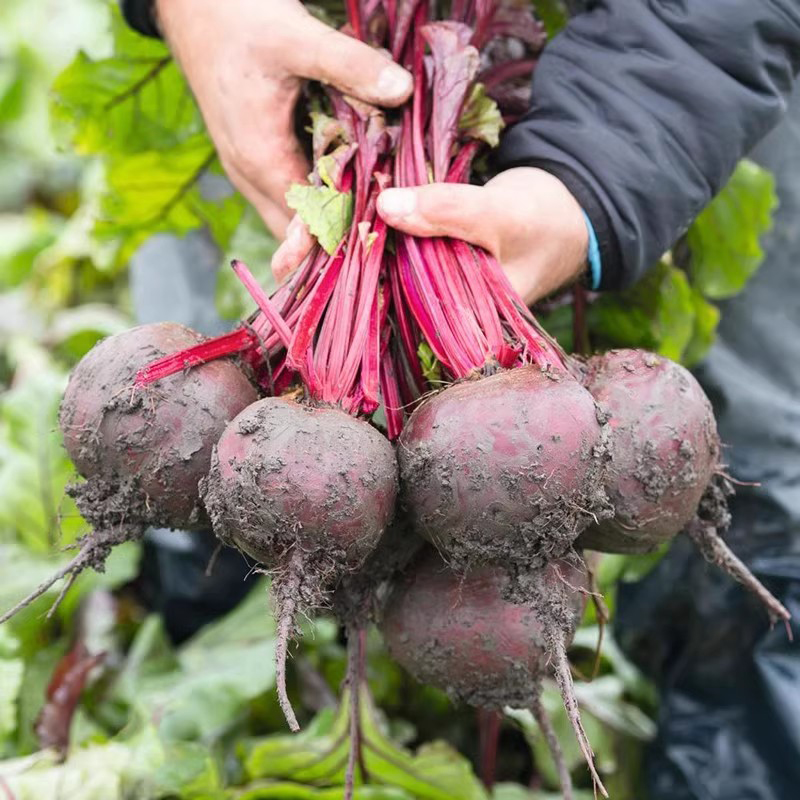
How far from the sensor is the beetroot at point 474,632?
1.18 m

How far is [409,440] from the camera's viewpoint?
1.05m

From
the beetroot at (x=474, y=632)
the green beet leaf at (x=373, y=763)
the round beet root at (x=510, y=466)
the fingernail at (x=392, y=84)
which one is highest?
the fingernail at (x=392, y=84)

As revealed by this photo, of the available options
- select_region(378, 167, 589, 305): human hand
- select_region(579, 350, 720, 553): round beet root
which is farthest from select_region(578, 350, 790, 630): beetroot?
select_region(378, 167, 589, 305): human hand

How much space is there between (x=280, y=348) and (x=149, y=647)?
1.18m

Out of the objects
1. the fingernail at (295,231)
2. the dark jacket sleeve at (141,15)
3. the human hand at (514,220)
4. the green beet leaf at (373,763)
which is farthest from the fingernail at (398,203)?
the green beet leaf at (373,763)

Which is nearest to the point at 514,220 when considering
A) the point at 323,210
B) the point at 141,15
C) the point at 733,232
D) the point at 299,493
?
the point at 323,210

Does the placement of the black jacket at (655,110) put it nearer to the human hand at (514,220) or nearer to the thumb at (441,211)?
the human hand at (514,220)

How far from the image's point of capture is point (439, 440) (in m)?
1.01

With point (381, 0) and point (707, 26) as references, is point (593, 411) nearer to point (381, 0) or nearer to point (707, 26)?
point (707, 26)

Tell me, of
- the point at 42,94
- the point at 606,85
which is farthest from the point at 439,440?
the point at 42,94

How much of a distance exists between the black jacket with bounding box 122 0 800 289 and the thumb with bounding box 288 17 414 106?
0.18m

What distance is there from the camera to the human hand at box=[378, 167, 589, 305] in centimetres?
114

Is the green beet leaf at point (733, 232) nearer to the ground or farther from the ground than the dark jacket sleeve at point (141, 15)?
nearer to the ground

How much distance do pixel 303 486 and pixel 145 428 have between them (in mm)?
215
